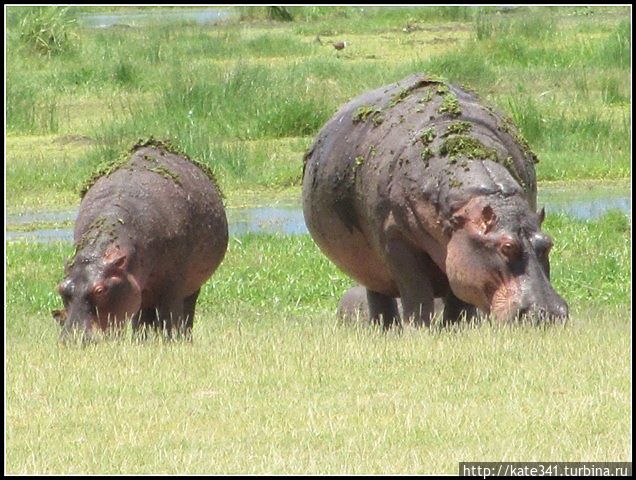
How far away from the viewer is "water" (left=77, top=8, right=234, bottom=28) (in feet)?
109

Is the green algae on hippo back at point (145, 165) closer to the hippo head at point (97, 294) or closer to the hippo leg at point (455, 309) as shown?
the hippo head at point (97, 294)

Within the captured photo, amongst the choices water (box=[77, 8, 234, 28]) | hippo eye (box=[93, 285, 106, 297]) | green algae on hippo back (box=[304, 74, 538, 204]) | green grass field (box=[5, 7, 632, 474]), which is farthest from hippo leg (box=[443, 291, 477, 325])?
water (box=[77, 8, 234, 28])

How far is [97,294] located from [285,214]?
298 inches

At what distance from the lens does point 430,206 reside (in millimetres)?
9398

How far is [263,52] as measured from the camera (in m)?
26.6

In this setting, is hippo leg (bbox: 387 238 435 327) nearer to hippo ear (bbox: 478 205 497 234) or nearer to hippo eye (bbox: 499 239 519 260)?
hippo ear (bbox: 478 205 497 234)

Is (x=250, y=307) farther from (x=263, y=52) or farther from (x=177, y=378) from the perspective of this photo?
(x=263, y=52)

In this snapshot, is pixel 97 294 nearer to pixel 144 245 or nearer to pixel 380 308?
pixel 144 245

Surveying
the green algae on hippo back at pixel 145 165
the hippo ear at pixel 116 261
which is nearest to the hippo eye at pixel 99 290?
the hippo ear at pixel 116 261

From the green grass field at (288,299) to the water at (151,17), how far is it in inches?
130

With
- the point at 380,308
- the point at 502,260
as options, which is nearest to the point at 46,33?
the point at 380,308

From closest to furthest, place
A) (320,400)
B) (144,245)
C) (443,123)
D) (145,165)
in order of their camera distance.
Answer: (320,400) < (144,245) < (443,123) < (145,165)

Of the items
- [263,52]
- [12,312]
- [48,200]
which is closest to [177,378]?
[12,312]

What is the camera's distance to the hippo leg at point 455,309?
398 inches
